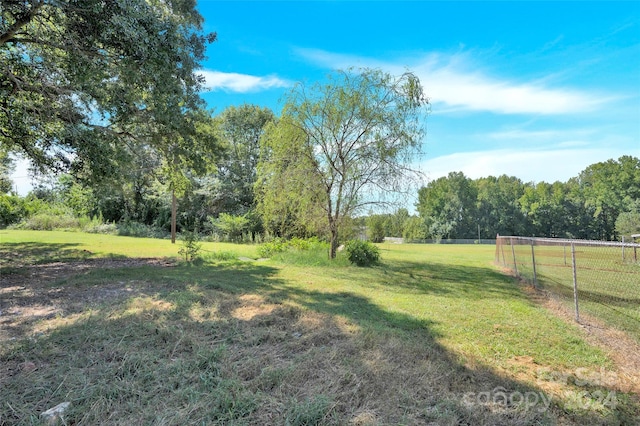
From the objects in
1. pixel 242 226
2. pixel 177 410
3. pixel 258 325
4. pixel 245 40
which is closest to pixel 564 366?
pixel 258 325

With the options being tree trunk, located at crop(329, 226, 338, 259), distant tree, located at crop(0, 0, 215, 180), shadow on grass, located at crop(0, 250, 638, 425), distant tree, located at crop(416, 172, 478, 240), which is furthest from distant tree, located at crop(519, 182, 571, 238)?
shadow on grass, located at crop(0, 250, 638, 425)

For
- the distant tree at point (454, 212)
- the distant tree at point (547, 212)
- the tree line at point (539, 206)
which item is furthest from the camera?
the distant tree at point (454, 212)

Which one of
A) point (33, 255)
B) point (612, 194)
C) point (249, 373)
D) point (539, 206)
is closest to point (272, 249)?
point (33, 255)

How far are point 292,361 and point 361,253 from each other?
27.7 feet

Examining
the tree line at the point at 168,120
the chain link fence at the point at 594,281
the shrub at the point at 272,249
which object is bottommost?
the chain link fence at the point at 594,281

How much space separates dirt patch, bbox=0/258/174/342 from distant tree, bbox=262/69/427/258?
20.7ft

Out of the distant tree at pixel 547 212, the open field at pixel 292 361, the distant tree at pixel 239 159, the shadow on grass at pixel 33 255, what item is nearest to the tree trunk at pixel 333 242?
the open field at pixel 292 361

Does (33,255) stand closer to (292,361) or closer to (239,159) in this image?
(292,361)

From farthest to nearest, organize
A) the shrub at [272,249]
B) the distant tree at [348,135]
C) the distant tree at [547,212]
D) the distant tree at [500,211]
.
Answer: the distant tree at [500,211] → the distant tree at [547,212] → the shrub at [272,249] → the distant tree at [348,135]

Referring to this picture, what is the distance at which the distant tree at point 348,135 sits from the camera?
437 inches

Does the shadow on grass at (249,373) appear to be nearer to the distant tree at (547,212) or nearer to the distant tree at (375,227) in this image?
the distant tree at (375,227)

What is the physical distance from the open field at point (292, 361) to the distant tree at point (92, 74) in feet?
10.9

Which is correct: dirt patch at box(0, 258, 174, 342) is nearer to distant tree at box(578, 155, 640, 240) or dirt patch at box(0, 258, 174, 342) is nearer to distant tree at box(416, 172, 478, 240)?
distant tree at box(416, 172, 478, 240)

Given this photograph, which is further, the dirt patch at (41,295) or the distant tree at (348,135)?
the distant tree at (348,135)
